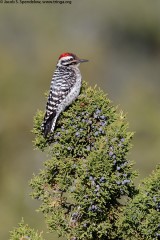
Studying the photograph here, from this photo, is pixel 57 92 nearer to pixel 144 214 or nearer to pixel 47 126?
pixel 47 126

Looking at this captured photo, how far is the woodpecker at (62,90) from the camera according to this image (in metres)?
8.09

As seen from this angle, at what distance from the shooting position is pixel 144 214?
7098 mm

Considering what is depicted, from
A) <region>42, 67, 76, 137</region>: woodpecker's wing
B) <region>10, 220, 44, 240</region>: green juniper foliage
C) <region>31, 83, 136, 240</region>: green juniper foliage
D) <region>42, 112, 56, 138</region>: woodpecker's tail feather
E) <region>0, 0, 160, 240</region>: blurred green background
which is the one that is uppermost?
<region>0, 0, 160, 240</region>: blurred green background

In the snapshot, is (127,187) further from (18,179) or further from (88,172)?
(18,179)

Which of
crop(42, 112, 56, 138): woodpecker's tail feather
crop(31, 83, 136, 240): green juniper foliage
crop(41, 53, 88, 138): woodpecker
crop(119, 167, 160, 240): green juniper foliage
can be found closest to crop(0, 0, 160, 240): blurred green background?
crop(41, 53, 88, 138): woodpecker

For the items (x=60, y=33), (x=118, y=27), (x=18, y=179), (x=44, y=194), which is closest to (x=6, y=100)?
(x=18, y=179)

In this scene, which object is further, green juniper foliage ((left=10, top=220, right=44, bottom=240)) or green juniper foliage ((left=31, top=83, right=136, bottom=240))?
green juniper foliage ((left=10, top=220, right=44, bottom=240))

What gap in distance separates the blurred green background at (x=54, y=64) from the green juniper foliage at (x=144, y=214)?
14.6 meters

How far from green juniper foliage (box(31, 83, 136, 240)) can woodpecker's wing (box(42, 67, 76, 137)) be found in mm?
273

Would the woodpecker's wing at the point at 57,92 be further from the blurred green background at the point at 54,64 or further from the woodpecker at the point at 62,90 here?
the blurred green background at the point at 54,64

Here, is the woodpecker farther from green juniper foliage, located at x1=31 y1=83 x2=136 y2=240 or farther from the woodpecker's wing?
green juniper foliage, located at x1=31 y1=83 x2=136 y2=240

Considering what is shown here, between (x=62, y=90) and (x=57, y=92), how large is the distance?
10.2 inches

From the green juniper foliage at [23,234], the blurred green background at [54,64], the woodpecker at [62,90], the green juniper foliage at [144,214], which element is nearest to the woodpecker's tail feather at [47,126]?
the woodpecker at [62,90]

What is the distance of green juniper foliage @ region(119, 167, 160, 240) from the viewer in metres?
7.00
